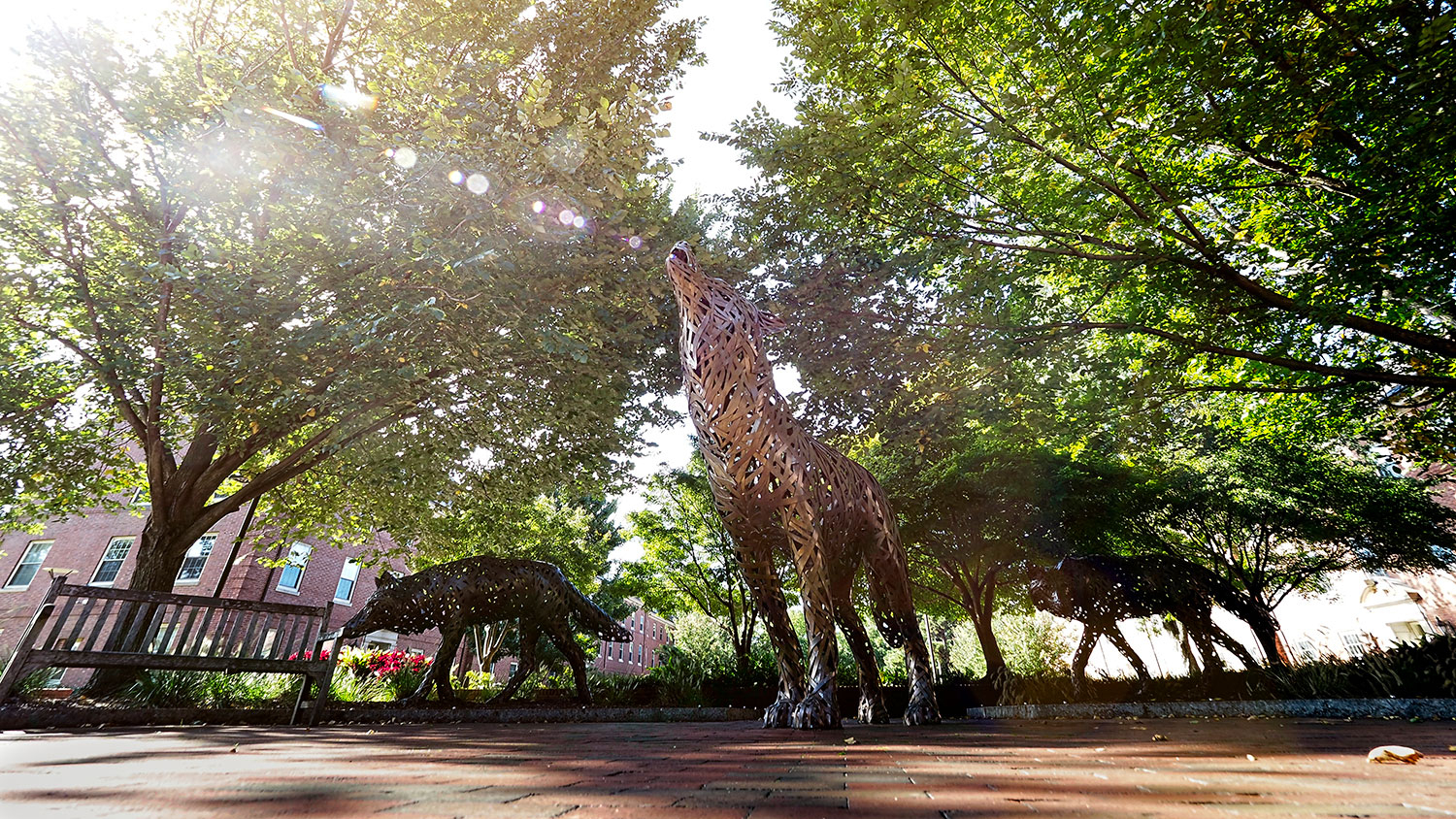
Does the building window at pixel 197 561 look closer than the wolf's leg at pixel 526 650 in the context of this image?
No

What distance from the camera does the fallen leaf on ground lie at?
6.31 feet

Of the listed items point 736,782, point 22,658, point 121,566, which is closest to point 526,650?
point 22,658

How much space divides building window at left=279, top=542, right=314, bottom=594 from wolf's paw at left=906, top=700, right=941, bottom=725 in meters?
24.8

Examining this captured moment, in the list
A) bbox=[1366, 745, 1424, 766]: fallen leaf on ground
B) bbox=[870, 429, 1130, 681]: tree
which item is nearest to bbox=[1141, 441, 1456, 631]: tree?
bbox=[870, 429, 1130, 681]: tree

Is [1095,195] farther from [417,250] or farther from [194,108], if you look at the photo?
[194,108]

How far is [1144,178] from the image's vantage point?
5.98 metres

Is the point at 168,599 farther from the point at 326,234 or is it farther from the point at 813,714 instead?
the point at 813,714

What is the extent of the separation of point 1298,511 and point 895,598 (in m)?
12.1

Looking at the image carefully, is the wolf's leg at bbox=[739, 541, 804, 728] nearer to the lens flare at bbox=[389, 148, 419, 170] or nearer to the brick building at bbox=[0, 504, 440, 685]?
the lens flare at bbox=[389, 148, 419, 170]

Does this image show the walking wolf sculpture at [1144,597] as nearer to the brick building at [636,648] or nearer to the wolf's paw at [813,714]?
the wolf's paw at [813,714]

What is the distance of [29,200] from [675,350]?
9.15 metres

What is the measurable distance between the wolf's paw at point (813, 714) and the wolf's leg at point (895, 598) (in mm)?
1955

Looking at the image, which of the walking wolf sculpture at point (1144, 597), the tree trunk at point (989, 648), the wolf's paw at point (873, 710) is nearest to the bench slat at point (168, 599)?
the wolf's paw at point (873, 710)

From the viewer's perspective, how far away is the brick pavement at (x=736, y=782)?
1.13 m
